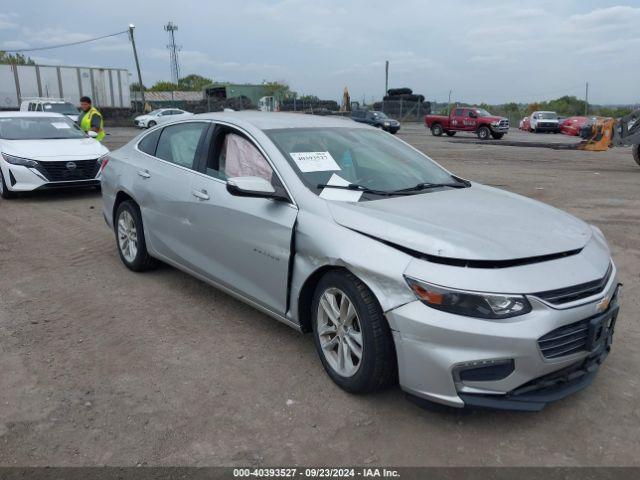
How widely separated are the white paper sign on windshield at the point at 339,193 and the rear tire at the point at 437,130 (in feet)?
101

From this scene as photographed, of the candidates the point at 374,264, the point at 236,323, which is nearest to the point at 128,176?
the point at 236,323

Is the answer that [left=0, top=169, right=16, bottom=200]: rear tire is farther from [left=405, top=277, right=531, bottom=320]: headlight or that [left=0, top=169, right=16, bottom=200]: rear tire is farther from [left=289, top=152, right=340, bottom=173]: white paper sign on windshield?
[left=405, top=277, right=531, bottom=320]: headlight

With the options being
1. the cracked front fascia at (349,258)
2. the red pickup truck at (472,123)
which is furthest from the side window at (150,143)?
the red pickup truck at (472,123)

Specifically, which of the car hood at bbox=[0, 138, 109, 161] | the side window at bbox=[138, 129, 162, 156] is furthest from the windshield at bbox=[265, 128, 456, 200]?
the car hood at bbox=[0, 138, 109, 161]

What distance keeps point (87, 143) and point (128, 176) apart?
543cm

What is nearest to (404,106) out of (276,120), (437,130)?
(437,130)

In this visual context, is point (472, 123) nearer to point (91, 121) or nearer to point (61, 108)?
point (61, 108)

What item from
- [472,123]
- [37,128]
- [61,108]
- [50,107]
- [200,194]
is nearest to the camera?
[200,194]

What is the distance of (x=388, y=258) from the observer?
2928 millimetres

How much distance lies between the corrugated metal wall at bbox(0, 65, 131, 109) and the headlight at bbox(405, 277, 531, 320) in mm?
39595

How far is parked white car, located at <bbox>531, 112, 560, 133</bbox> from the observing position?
3803cm

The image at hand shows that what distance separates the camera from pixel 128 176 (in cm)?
529

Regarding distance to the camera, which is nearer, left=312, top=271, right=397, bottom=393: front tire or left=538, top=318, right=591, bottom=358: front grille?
left=538, top=318, right=591, bottom=358: front grille

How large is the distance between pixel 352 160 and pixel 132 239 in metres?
2.47
